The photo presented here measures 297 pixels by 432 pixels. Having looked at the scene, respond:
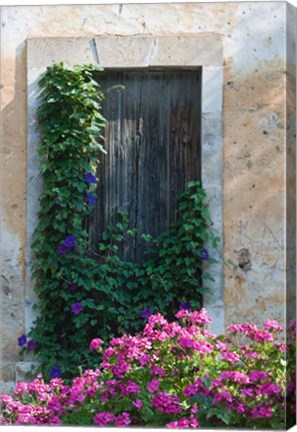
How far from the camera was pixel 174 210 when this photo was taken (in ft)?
17.4

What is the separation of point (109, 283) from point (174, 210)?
1.54ft

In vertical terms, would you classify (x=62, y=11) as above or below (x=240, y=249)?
above

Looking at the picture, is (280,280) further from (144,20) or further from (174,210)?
(144,20)

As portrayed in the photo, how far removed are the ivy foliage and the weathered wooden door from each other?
5 centimetres

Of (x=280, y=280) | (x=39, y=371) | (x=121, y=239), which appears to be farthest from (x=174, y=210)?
(x=39, y=371)

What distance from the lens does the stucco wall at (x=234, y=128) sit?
5.17 m

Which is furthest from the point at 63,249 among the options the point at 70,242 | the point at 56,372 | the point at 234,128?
the point at 234,128

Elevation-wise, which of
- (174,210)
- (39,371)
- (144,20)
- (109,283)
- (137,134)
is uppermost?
(144,20)

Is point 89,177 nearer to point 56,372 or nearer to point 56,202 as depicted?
point 56,202

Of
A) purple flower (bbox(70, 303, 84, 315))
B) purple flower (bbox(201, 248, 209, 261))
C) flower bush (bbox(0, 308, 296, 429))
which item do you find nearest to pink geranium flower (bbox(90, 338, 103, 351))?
flower bush (bbox(0, 308, 296, 429))

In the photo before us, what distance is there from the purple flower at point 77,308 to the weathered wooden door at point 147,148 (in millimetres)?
315

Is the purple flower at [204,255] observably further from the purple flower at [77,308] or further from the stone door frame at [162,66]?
the purple flower at [77,308]

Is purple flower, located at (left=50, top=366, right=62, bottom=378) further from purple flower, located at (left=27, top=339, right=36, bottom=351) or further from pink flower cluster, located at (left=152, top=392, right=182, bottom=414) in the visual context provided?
pink flower cluster, located at (left=152, top=392, right=182, bottom=414)

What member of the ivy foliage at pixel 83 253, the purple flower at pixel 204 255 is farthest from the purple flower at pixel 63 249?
the purple flower at pixel 204 255
